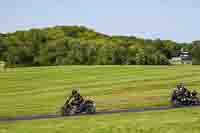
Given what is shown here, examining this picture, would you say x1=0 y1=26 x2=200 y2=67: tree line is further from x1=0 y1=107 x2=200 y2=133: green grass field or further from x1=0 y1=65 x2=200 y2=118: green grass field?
x1=0 y1=107 x2=200 y2=133: green grass field

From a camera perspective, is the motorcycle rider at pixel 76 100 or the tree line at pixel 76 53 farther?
the tree line at pixel 76 53

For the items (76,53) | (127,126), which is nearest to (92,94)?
(127,126)

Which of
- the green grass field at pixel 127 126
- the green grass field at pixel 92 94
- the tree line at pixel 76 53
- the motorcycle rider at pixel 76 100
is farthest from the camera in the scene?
the tree line at pixel 76 53

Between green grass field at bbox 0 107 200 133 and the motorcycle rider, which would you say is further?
the motorcycle rider

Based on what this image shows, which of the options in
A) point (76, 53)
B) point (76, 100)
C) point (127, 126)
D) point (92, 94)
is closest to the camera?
point (127, 126)

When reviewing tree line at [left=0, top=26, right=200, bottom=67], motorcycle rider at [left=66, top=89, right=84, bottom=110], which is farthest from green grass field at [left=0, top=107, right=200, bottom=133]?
tree line at [left=0, top=26, right=200, bottom=67]

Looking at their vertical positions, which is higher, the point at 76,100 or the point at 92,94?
the point at 76,100

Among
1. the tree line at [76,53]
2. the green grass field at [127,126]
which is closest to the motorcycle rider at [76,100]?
the green grass field at [127,126]

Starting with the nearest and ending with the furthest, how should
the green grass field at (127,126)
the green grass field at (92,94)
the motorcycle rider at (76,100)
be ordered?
the green grass field at (127,126) → the motorcycle rider at (76,100) → the green grass field at (92,94)

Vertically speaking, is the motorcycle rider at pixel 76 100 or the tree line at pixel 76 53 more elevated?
the tree line at pixel 76 53

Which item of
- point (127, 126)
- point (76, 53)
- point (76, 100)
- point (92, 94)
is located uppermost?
point (76, 53)

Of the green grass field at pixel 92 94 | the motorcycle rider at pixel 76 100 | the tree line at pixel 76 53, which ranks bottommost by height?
the green grass field at pixel 92 94

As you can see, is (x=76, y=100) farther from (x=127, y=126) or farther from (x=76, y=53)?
(x=76, y=53)

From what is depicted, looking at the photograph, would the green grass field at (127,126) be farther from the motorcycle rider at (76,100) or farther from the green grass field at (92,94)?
the green grass field at (92,94)
